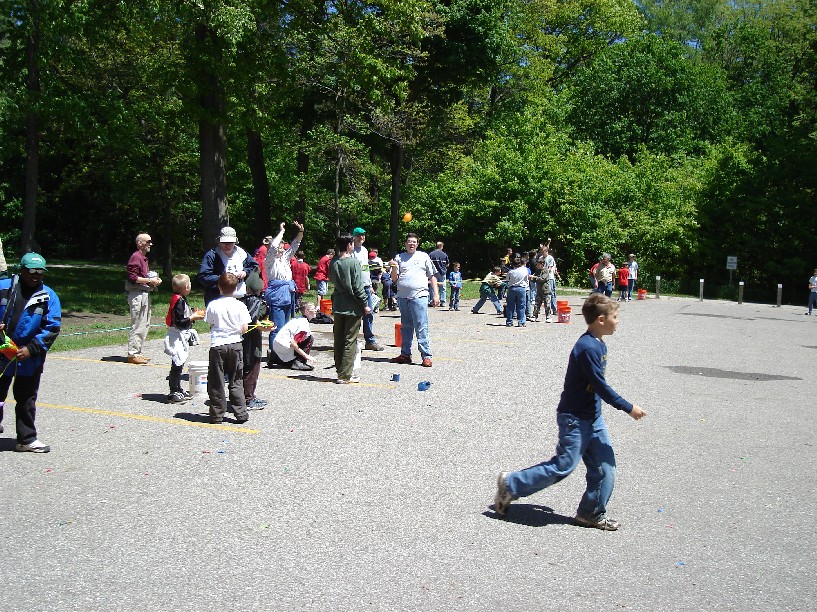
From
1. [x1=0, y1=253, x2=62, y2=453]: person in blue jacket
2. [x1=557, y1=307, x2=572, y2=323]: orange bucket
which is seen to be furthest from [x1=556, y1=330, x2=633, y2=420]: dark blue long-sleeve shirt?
[x1=557, y1=307, x2=572, y2=323]: orange bucket

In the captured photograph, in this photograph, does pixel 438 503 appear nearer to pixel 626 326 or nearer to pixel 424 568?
pixel 424 568

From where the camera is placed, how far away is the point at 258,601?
4621 millimetres

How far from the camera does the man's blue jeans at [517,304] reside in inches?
787

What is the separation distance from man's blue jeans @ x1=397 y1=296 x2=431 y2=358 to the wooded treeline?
31.3 feet

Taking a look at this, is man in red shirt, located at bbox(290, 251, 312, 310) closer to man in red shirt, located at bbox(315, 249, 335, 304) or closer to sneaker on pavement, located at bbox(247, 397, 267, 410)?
man in red shirt, located at bbox(315, 249, 335, 304)

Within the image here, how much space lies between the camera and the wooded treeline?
21.3 m

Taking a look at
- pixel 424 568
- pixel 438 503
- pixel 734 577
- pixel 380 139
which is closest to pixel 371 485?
pixel 438 503

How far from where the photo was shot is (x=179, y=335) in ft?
33.0

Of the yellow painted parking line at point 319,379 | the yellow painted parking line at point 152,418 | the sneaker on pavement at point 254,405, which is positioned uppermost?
the yellow painted parking line at point 319,379

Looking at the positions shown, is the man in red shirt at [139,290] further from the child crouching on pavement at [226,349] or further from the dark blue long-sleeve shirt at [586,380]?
the dark blue long-sleeve shirt at [586,380]

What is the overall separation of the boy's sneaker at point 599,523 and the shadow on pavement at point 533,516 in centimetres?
11

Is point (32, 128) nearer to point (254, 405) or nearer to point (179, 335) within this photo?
point (179, 335)

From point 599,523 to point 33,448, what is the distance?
487 cm

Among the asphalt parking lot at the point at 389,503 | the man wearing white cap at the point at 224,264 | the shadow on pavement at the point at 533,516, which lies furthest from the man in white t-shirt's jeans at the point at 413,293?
the shadow on pavement at the point at 533,516
